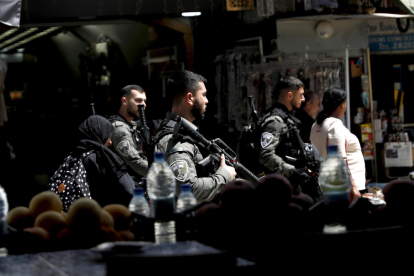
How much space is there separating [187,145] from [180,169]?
0.99 ft

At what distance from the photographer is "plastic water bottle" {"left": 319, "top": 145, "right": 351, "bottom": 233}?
277cm

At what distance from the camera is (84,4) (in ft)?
24.5

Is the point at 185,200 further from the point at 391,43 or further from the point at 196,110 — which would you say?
the point at 391,43

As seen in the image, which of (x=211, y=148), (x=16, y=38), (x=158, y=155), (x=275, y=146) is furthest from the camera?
(x=16, y=38)

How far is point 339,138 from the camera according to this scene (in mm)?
6133

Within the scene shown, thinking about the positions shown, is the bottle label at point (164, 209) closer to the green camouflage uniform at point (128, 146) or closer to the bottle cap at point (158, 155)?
the bottle cap at point (158, 155)

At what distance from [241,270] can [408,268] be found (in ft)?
2.69

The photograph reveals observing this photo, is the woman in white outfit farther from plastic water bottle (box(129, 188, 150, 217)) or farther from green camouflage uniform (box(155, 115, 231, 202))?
plastic water bottle (box(129, 188, 150, 217))

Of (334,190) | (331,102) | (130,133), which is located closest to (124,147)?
(130,133)

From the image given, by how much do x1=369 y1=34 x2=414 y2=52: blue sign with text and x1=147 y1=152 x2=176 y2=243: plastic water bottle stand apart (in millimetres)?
7220

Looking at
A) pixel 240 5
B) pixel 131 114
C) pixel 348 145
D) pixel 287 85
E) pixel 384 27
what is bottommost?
pixel 348 145

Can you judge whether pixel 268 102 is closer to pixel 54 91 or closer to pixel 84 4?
pixel 84 4

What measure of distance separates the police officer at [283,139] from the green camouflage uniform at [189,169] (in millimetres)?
1884

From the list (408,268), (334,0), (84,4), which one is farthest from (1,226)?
(334,0)
